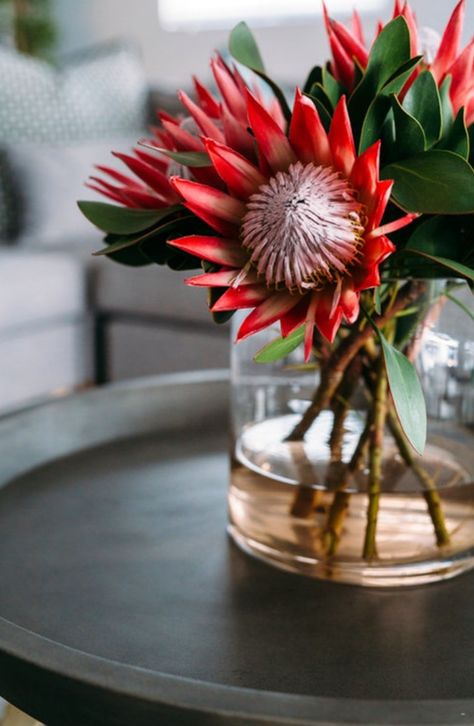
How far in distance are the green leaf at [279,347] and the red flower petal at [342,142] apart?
0.10 metres

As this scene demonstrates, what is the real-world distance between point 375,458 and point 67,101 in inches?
87.3

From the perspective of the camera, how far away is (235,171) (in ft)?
1.54

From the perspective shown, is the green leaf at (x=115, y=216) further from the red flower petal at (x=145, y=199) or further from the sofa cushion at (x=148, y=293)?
the sofa cushion at (x=148, y=293)

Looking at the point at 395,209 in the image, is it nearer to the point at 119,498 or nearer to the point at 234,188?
the point at 234,188

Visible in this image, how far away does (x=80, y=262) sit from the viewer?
216cm

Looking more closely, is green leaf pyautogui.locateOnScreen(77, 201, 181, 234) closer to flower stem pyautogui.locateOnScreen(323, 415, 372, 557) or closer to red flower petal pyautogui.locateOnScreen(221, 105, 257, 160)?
red flower petal pyautogui.locateOnScreen(221, 105, 257, 160)

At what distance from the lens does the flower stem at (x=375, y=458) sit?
57cm

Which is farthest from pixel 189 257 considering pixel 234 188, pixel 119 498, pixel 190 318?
pixel 190 318

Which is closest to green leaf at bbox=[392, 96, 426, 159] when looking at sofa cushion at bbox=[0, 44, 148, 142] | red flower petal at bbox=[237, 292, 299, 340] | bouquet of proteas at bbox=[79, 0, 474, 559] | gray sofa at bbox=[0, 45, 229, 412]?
bouquet of proteas at bbox=[79, 0, 474, 559]

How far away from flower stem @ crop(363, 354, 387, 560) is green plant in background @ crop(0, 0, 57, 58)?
4.34 meters

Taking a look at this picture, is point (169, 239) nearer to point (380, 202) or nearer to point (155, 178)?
point (155, 178)

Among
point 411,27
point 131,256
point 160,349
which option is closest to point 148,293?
point 160,349

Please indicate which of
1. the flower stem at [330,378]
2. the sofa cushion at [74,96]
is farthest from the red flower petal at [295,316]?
the sofa cushion at [74,96]

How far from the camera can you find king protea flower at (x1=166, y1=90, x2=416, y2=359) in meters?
0.44
